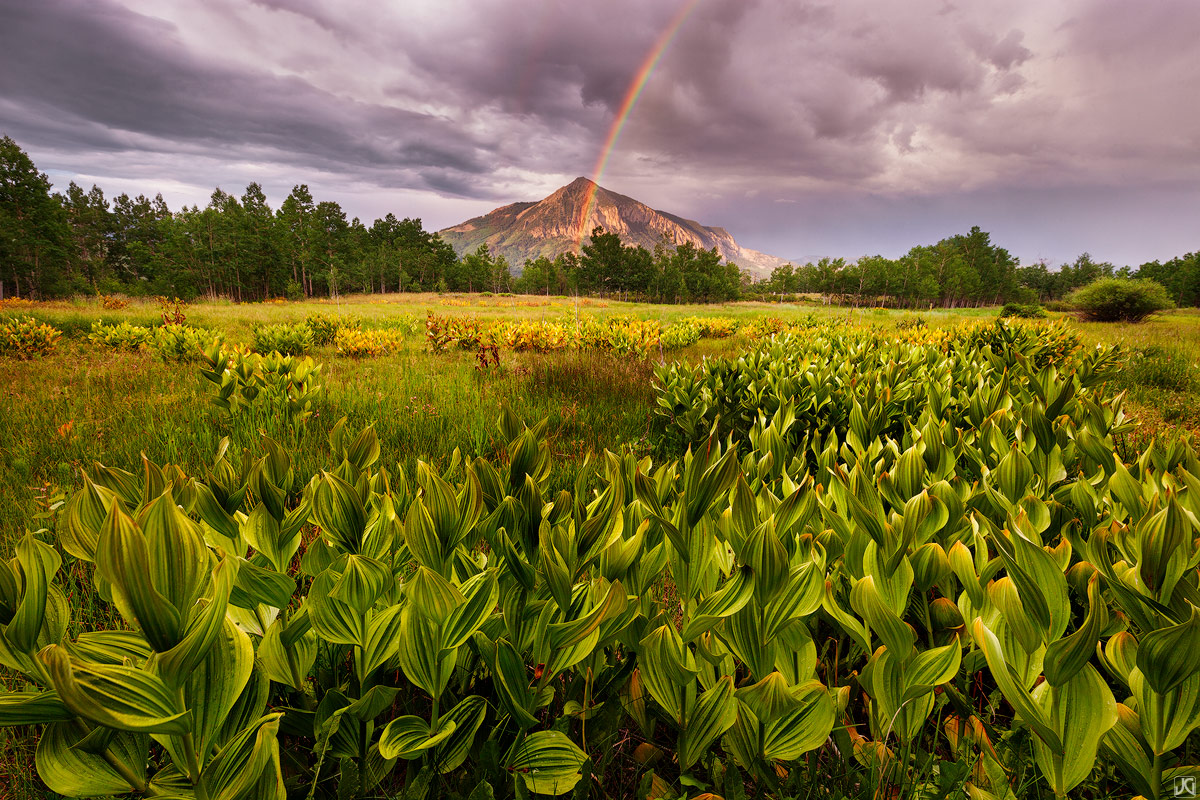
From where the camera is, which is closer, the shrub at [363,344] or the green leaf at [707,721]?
the green leaf at [707,721]

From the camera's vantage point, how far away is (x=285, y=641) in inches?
35.1

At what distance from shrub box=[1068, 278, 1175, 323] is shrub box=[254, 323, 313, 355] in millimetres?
32715

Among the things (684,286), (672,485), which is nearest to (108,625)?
(672,485)

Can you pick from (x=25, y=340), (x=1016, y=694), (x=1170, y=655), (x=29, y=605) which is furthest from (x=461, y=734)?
(x=25, y=340)

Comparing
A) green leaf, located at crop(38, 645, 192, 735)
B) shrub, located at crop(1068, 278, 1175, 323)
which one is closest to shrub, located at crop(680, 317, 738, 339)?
green leaf, located at crop(38, 645, 192, 735)

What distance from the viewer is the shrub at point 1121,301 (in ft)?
71.1

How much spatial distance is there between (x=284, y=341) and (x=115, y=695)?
34.9ft

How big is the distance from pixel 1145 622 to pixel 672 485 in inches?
38.5

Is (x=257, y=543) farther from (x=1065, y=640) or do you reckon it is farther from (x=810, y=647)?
(x=1065, y=640)

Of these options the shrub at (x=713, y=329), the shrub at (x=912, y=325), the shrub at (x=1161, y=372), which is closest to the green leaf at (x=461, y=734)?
the shrub at (x=912, y=325)

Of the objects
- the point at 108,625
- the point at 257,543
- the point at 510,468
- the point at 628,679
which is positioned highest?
the point at 510,468

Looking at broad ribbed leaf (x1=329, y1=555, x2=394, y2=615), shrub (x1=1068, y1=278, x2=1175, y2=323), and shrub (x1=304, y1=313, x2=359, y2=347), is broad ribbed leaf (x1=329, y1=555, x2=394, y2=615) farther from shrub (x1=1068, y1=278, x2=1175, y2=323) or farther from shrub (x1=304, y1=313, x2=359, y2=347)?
shrub (x1=1068, y1=278, x2=1175, y2=323)

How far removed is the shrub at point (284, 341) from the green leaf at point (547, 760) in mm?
10346

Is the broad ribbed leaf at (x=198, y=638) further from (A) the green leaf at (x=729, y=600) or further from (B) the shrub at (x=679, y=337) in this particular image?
(B) the shrub at (x=679, y=337)
